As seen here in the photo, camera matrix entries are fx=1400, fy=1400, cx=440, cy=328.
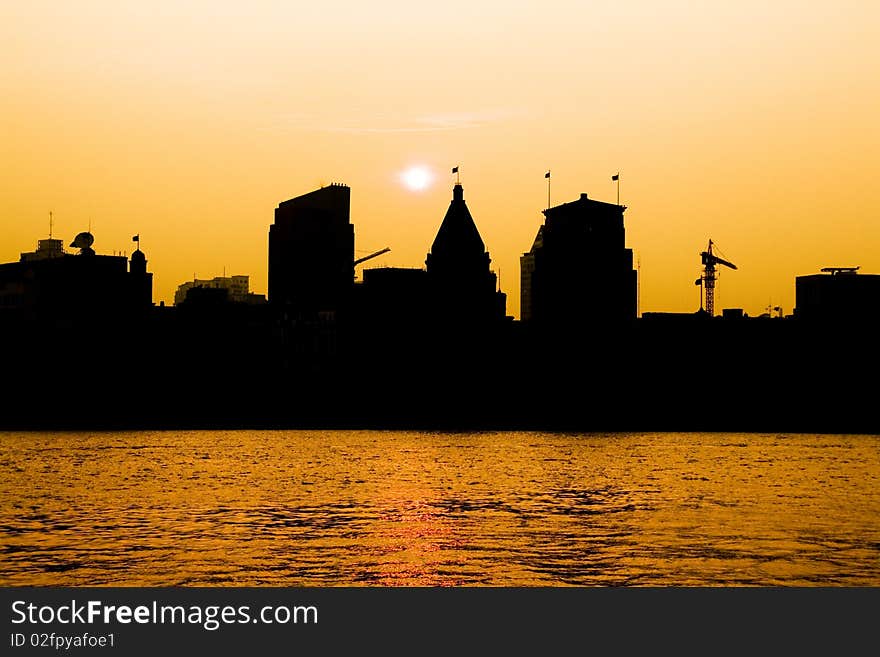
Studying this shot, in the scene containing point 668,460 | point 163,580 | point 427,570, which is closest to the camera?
point 163,580

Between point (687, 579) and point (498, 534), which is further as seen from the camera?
point (498, 534)

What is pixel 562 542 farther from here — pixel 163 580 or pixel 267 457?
pixel 267 457

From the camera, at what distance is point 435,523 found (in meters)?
77.0

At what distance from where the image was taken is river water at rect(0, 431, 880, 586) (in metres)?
54.8

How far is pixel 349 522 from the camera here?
7800cm

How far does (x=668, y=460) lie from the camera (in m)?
163

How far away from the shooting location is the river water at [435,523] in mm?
Result: 54781

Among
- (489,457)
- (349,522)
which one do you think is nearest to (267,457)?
(489,457)

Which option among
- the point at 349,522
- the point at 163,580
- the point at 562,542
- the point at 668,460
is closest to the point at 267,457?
the point at 668,460
